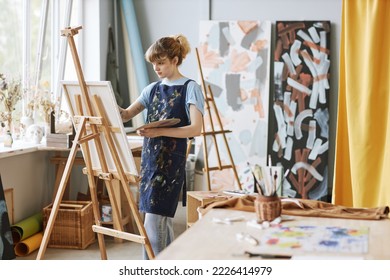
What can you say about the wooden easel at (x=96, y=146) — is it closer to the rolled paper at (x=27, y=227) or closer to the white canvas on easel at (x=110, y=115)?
the white canvas on easel at (x=110, y=115)

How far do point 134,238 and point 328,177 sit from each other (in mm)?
3491

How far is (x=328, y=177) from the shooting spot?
21.9ft

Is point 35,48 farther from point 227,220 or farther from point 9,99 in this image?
point 227,220

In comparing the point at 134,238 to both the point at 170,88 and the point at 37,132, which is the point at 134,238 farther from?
the point at 37,132

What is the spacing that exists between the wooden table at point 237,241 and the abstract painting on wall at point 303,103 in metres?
3.75

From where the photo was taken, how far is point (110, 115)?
3.71 m

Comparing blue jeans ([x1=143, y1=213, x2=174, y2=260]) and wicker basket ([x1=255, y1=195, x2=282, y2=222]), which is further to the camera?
blue jeans ([x1=143, y1=213, x2=174, y2=260])

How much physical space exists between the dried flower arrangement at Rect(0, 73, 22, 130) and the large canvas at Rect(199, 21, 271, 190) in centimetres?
206

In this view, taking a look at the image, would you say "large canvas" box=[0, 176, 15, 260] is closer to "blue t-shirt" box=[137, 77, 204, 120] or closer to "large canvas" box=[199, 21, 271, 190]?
"blue t-shirt" box=[137, 77, 204, 120]

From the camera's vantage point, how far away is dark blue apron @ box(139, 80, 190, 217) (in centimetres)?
372

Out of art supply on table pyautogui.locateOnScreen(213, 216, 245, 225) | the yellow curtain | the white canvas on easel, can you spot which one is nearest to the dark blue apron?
the white canvas on easel

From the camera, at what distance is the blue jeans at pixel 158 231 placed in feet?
12.1

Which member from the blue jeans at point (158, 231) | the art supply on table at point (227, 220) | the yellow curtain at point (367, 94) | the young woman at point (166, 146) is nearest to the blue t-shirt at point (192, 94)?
the young woman at point (166, 146)

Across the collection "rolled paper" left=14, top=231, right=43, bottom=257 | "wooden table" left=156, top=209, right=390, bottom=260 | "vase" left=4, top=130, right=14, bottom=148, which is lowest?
"rolled paper" left=14, top=231, right=43, bottom=257
